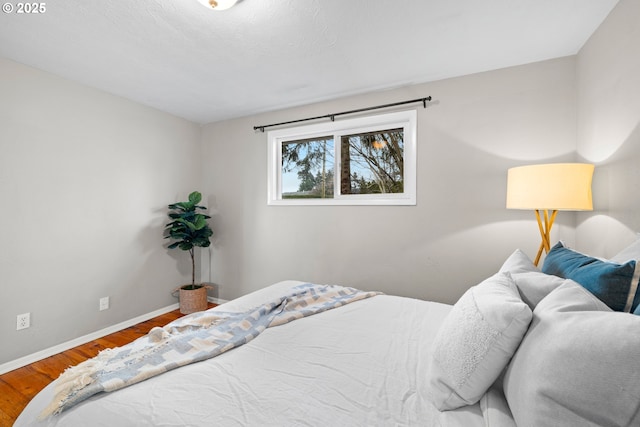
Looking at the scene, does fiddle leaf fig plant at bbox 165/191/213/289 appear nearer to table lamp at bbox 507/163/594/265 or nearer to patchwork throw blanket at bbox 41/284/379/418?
patchwork throw blanket at bbox 41/284/379/418

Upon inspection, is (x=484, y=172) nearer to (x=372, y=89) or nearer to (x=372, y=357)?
(x=372, y=89)

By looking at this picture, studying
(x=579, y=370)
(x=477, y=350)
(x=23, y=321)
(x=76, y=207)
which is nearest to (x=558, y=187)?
(x=477, y=350)

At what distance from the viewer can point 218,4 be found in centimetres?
163

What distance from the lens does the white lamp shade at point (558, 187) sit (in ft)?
5.73

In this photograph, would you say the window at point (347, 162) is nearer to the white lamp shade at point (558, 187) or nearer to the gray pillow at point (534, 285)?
the white lamp shade at point (558, 187)

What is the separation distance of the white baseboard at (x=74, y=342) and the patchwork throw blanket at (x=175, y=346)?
1.92 m

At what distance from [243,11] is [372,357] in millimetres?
2063

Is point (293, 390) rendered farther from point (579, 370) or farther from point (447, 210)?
point (447, 210)

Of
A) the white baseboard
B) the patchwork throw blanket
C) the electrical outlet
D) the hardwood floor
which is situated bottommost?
the hardwood floor

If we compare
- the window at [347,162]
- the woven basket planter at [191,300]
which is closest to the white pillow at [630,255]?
the window at [347,162]

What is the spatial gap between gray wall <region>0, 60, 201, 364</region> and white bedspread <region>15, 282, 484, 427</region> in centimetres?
202

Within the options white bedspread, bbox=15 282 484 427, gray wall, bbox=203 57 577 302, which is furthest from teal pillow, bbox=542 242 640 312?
gray wall, bbox=203 57 577 302

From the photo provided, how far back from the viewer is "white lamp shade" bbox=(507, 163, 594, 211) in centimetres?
175

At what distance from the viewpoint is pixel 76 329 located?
2.68 meters
